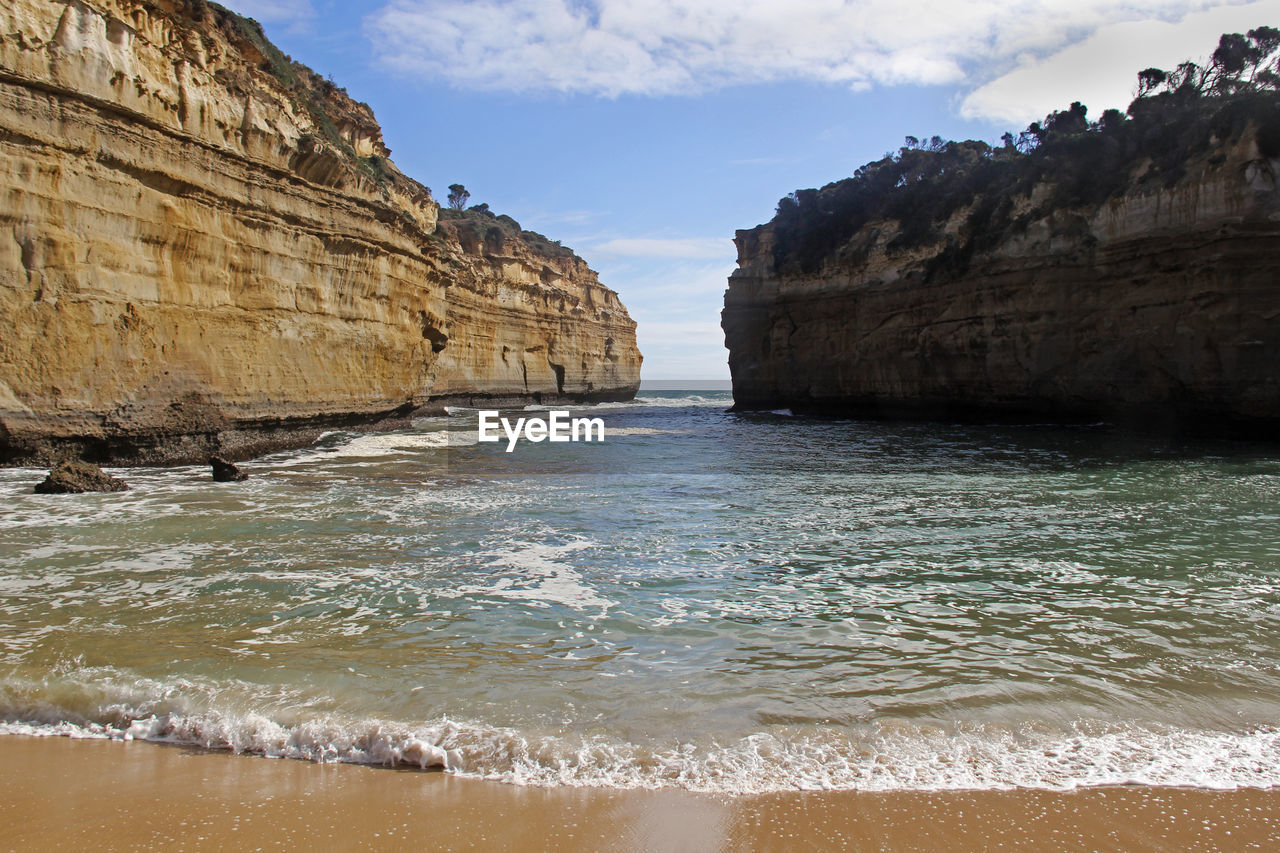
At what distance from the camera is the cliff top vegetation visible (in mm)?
Answer: 18781

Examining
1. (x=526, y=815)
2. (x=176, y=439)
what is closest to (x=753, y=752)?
(x=526, y=815)

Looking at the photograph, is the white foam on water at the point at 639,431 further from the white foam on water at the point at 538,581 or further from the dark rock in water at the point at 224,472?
the white foam on water at the point at 538,581

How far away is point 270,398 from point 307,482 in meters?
4.78

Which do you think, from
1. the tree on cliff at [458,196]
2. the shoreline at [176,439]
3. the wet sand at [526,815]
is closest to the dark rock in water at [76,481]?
the shoreline at [176,439]

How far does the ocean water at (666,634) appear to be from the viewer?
3.16 m

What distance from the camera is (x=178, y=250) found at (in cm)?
1254

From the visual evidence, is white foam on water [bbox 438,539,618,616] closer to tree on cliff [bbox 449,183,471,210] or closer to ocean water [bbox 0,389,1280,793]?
ocean water [bbox 0,389,1280,793]

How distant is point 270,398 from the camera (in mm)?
14445

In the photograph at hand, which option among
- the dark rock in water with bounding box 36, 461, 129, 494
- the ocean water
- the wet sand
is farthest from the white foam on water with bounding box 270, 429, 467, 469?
the wet sand

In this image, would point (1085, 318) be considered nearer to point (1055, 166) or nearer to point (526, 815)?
point (1055, 166)

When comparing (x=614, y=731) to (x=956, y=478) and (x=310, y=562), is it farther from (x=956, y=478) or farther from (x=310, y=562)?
(x=956, y=478)

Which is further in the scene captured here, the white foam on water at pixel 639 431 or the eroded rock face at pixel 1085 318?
the white foam on water at pixel 639 431

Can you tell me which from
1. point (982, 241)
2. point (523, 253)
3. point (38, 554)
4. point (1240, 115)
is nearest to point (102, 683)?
point (38, 554)

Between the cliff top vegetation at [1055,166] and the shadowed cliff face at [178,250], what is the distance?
20243 mm
